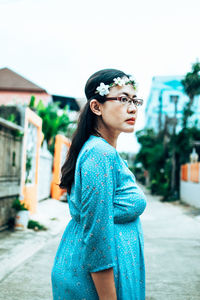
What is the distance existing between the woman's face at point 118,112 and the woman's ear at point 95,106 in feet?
0.05

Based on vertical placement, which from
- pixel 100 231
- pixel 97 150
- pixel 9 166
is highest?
pixel 97 150

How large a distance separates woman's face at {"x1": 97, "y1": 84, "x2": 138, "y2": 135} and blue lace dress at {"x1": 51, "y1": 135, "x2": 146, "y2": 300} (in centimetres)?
10

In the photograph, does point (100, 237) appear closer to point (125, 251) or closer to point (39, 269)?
point (125, 251)

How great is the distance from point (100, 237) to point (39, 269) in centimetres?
408

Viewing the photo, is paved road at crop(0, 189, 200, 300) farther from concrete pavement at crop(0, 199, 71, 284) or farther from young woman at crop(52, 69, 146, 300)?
young woman at crop(52, 69, 146, 300)

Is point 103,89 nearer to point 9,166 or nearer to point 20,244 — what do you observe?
point 20,244

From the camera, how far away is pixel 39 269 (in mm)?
5262

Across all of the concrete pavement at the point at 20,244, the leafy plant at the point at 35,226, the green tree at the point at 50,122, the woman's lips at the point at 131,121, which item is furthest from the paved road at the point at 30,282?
the green tree at the point at 50,122

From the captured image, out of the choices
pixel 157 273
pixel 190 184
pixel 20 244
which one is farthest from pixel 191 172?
pixel 157 273

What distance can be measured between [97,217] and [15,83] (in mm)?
31496

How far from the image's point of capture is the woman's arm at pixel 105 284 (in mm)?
1469

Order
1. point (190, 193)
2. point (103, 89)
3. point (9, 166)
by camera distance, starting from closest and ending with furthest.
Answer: point (103, 89) < point (9, 166) < point (190, 193)

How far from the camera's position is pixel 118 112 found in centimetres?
171

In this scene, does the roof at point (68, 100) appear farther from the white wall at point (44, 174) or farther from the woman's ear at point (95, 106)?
the woman's ear at point (95, 106)
